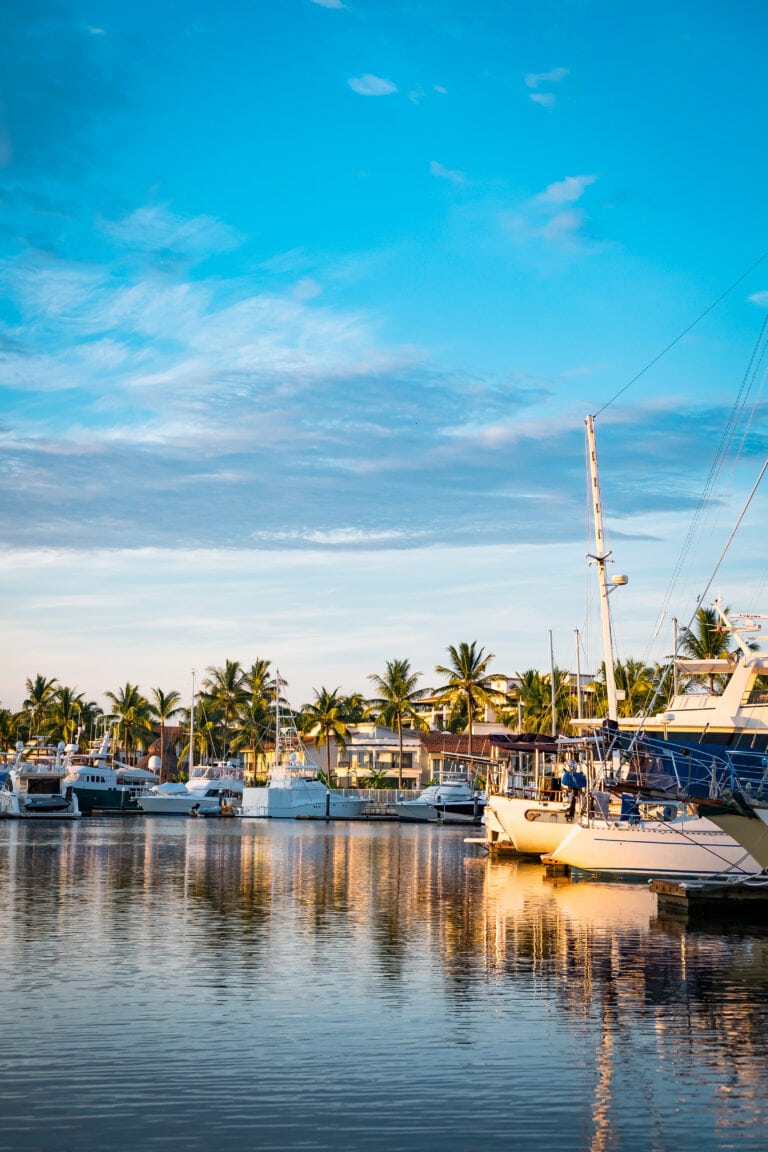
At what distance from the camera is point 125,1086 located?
13133 mm

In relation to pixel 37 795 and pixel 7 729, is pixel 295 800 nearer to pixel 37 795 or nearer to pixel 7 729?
pixel 37 795

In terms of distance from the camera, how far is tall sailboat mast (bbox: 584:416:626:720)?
44812 millimetres

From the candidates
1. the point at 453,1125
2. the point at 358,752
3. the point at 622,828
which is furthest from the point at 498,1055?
the point at 358,752

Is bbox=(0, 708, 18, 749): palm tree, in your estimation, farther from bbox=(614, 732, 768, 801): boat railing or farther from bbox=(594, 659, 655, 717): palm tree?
bbox=(614, 732, 768, 801): boat railing

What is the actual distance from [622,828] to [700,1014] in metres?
20.0

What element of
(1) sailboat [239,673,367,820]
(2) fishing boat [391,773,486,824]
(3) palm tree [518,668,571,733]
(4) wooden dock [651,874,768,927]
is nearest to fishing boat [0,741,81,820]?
(1) sailboat [239,673,367,820]

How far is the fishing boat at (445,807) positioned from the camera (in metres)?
104

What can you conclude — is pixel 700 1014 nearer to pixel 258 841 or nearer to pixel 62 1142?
pixel 62 1142

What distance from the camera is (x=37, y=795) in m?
98.0

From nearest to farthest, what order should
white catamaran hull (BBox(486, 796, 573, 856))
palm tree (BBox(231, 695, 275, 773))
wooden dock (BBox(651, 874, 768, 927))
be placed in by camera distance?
wooden dock (BBox(651, 874, 768, 927)) < white catamaran hull (BBox(486, 796, 573, 856)) < palm tree (BBox(231, 695, 275, 773))

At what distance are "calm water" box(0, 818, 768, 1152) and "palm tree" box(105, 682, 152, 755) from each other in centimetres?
11682

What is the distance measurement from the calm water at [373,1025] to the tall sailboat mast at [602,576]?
40.4 feet

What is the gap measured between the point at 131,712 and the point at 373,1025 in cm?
13505

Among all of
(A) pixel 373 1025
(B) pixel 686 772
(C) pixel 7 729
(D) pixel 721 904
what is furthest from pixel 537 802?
(C) pixel 7 729
